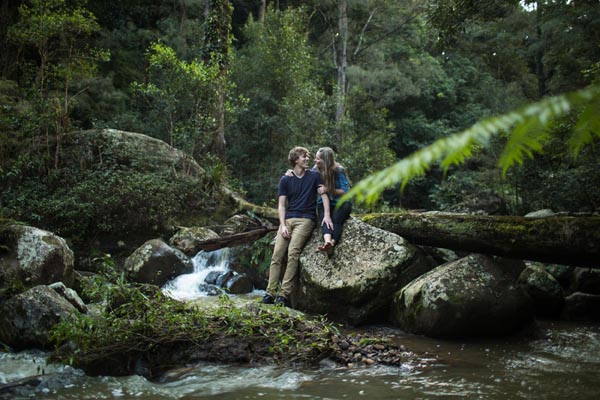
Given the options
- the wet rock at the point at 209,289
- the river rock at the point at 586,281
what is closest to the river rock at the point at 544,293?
the river rock at the point at 586,281

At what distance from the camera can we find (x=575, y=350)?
6.15 metres

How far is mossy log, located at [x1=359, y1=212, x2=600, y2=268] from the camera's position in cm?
658

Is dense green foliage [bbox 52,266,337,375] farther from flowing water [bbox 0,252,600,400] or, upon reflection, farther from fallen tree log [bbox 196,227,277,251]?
fallen tree log [bbox 196,227,277,251]

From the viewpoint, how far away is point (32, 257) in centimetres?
838

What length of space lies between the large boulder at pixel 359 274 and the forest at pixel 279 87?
174cm

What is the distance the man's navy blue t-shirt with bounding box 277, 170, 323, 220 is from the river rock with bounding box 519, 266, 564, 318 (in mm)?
3802

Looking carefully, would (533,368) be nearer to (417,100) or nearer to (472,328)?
(472,328)

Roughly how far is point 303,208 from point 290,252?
755mm

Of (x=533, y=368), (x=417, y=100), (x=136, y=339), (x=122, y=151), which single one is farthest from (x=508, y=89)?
(x=136, y=339)

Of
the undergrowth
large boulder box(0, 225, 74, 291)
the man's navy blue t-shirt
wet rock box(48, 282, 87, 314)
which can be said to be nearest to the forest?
the man's navy blue t-shirt

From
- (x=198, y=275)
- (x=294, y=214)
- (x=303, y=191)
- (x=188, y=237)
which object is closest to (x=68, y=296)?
(x=294, y=214)

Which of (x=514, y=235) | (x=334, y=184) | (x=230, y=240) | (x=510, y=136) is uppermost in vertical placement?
(x=334, y=184)

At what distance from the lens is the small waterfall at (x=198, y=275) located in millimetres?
10125

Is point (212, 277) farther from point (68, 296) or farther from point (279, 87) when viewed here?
point (279, 87)
